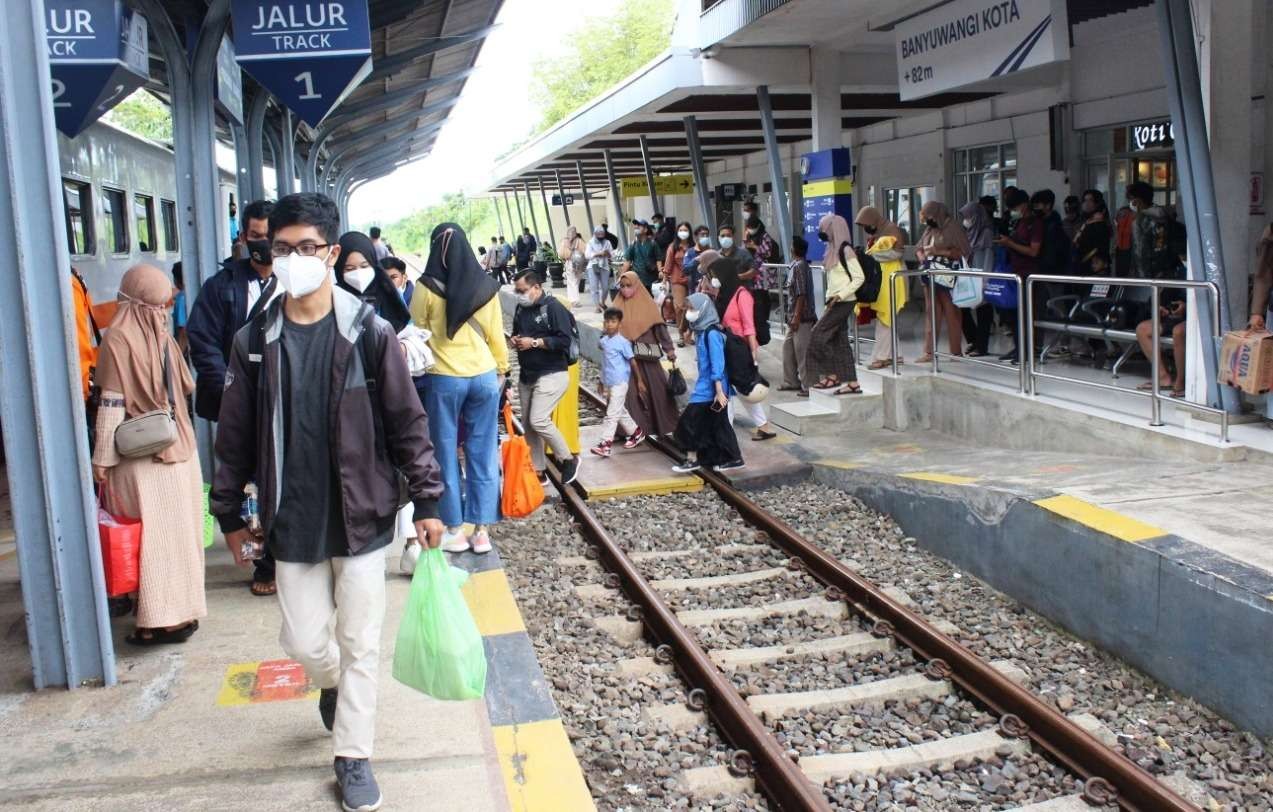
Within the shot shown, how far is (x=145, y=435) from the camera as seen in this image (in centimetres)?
502

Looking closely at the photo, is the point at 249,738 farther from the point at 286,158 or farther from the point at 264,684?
the point at 286,158

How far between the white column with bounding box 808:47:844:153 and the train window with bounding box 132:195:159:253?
329 inches

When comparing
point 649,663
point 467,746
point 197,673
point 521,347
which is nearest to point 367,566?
point 467,746

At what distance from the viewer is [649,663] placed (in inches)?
245

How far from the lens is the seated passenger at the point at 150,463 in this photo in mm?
5078

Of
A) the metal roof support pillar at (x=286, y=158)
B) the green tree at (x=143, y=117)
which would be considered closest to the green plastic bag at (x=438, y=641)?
the metal roof support pillar at (x=286, y=158)

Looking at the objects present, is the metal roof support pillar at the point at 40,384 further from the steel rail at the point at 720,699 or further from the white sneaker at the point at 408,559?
the steel rail at the point at 720,699

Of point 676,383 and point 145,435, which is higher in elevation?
point 145,435

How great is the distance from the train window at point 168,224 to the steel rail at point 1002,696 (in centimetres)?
1172

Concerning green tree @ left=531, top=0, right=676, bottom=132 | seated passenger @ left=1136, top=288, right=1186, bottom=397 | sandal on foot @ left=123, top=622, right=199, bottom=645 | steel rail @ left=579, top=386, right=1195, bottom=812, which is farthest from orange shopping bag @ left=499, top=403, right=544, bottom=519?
green tree @ left=531, top=0, right=676, bottom=132

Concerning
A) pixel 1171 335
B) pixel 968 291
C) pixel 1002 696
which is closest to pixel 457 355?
pixel 1002 696

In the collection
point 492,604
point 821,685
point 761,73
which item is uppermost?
Result: point 761,73

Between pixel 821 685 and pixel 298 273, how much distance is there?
138 inches

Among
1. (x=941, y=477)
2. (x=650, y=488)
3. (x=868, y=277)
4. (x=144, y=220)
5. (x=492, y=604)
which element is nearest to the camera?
(x=492, y=604)
